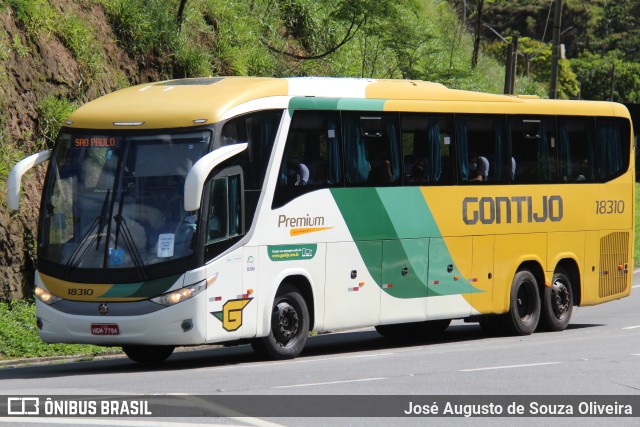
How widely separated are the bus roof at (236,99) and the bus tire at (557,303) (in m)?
3.66

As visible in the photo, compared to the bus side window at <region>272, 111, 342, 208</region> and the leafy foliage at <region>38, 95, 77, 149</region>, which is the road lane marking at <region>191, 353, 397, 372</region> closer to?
the bus side window at <region>272, 111, 342, 208</region>

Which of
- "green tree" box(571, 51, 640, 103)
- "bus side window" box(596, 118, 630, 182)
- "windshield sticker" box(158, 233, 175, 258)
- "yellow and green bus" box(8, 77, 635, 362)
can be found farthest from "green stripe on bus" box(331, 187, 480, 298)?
"green tree" box(571, 51, 640, 103)

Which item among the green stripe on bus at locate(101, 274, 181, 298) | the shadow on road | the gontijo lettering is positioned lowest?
the shadow on road

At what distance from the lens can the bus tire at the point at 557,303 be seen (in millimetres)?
20906

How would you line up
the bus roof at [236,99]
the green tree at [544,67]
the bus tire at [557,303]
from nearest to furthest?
the bus roof at [236,99] < the bus tire at [557,303] < the green tree at [544,67]

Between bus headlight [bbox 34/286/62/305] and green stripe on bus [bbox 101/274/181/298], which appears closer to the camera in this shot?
green stripe on bus [bbox 101/274/181/298]

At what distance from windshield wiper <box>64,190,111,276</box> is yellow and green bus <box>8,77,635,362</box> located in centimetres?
2

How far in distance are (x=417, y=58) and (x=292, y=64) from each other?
369 centimetres

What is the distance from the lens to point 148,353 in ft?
53.6

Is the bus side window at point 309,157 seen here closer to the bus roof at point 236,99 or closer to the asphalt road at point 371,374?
the bus roof at point 236,99

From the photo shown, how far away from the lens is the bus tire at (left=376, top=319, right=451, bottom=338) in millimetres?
20453

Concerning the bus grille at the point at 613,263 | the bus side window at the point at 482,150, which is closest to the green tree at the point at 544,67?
the bus grille at the point at 613,263

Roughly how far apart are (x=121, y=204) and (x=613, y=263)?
10752 mm

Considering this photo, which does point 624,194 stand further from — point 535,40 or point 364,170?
point 535,40
